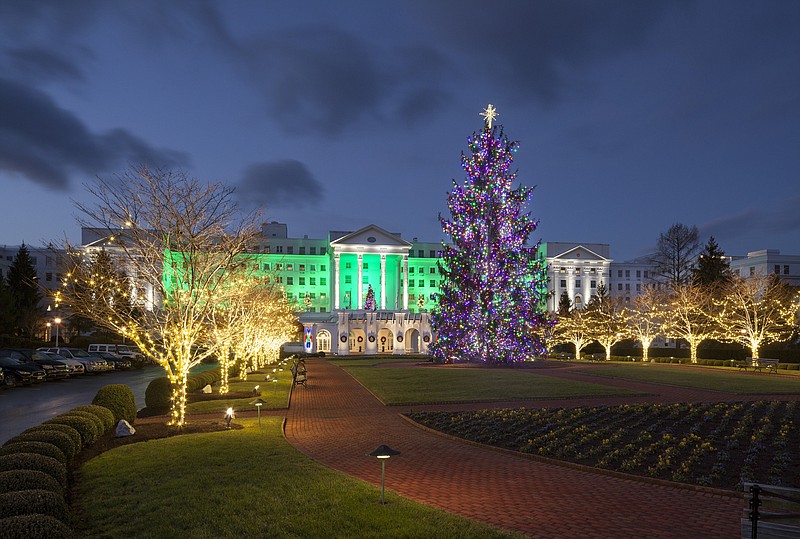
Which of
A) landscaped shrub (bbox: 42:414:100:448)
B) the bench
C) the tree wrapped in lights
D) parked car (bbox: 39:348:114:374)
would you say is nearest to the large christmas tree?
the bench

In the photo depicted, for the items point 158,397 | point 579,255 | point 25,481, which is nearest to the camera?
point 25,481

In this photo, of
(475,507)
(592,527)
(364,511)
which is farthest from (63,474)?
(592,527)

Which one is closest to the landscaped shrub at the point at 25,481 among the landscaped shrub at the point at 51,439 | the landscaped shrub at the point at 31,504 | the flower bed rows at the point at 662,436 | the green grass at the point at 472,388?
the landscaped shrub at the point at 31,504

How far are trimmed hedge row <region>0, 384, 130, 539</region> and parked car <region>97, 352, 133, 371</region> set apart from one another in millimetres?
39539

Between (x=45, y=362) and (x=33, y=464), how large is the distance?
108ft

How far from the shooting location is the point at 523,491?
33.9ft

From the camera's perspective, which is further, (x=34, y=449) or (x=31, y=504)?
(x=34, y=449)

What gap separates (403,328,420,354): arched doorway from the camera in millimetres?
94550

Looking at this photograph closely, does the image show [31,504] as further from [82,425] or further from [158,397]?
[158,397]

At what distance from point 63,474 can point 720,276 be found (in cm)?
6836

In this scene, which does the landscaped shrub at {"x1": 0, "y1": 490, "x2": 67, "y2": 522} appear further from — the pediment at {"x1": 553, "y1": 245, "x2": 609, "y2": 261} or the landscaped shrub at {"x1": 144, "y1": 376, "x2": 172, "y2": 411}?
the pediment at {"x1": 553, "y1": 245, "x2": 609, "y2": 261}

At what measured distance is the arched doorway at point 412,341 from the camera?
94550 millimetres

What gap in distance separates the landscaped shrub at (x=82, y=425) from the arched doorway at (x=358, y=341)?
7981 cm

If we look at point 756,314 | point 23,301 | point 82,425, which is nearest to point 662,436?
point 82,425
